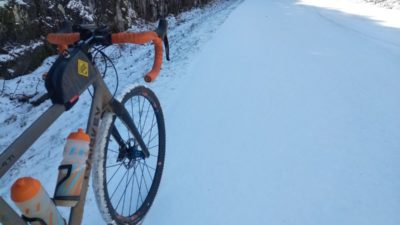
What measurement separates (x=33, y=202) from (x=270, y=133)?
108 inches

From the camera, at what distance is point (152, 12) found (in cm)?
1468

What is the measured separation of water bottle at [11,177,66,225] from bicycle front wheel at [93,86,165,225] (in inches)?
14.1

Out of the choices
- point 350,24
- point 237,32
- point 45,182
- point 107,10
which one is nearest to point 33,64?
point 107,10

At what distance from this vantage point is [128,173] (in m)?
2.82

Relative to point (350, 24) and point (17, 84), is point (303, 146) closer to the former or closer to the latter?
point (17, 84)

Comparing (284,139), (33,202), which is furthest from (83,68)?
(284,139)

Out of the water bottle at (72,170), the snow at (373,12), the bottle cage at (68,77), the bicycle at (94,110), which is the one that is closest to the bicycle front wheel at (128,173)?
the bicycle at (94,110)

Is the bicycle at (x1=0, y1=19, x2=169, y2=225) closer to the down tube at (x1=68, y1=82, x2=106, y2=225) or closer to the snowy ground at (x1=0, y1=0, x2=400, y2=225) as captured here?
the down tube at (x1=68, y1=82, x2=106, y2=225)

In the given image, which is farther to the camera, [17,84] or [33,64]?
[33,64]

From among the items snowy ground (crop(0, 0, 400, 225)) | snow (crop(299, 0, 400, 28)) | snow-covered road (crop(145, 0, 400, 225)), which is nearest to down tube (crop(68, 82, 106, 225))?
snowy ground (crop(0, 0, 400, 225))

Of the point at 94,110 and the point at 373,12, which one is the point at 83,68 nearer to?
the point at 94,110

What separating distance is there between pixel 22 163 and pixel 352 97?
13.6 feet

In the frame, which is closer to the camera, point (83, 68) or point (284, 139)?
point (83, 68)

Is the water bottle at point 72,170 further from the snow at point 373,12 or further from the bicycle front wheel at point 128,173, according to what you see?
the snow at point 373,12
